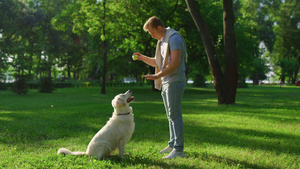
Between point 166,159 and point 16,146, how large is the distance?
3.61 metres

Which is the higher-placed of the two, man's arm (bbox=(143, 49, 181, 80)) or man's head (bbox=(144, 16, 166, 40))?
man's head (bbox=(144, 16, 166, 40))

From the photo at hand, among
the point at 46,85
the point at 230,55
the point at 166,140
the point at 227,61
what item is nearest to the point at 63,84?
the point at 46,85

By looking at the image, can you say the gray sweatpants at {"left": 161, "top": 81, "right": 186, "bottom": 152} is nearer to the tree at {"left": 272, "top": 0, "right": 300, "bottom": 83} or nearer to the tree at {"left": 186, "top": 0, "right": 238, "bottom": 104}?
the tree at {"left": 186, "top": 0, "right": 238, "bottom": 104}

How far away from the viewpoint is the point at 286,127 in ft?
24.9

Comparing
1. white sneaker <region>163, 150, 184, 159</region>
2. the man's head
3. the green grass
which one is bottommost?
the green grass

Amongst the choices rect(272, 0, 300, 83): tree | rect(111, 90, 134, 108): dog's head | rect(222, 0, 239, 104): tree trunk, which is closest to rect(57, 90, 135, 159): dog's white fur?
rect(111, 90, 134, 108): dog's head

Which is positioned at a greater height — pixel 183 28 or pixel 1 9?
pixel 1 9

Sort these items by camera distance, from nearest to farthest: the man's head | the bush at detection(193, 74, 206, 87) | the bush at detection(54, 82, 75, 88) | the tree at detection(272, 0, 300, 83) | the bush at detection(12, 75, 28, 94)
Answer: the man's head → the bush at detection(12, 75, 28, 94) → the bush at detection(54, 82, 75, 88) → the bush at detection(193, 74, 206, 87) → the tree at detection(272, 0, 300, 83)

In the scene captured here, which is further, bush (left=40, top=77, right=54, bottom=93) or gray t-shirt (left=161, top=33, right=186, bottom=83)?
bush (left=40, top=77, right=54, bottom=93)

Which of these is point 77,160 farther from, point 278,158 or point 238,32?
point 238,32

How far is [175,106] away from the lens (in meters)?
4.48

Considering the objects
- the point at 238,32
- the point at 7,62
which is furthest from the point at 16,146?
the point at 7,62

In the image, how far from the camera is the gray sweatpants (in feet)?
14.6

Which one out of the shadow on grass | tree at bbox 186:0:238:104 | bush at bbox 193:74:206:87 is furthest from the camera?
bush at bbox 193:74:206:87
